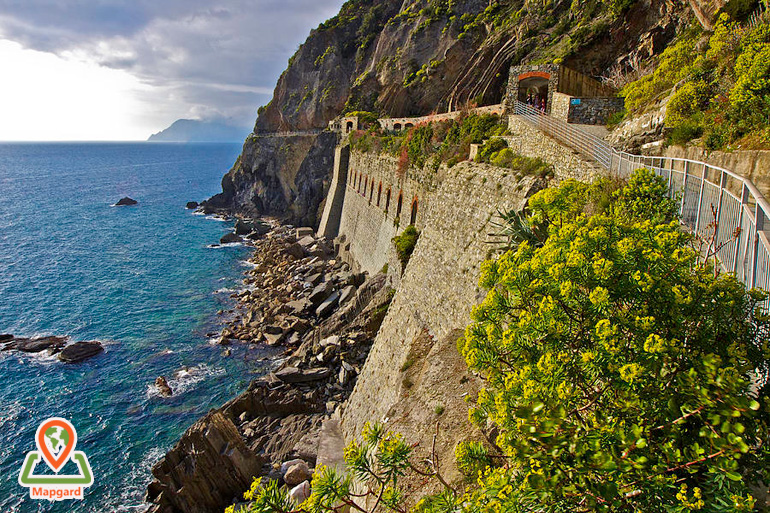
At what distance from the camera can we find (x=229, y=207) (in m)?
76.0

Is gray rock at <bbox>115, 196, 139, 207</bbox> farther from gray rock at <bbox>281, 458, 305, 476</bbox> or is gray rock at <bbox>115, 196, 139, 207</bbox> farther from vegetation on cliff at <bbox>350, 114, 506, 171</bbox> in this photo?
gray rock at <bbox>281, 458, 305, 476</bbox>

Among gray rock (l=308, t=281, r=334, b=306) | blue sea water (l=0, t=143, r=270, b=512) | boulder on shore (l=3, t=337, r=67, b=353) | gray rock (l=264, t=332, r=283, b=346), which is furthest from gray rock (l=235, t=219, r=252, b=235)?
gray rock (l=264, t=332, r=283, b=346)

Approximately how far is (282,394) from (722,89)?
21373mm

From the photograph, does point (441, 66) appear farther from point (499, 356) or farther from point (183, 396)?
point (499, 356)

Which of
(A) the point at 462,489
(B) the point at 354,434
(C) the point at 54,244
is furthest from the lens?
(C) the point at 54,244

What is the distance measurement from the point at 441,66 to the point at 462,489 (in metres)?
51.2

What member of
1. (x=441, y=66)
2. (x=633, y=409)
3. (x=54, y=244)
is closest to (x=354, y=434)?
(x=633, y=409)

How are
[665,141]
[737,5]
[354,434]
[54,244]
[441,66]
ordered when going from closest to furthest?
[665,141] → [737,5] → [354,434] → [441,66] → [54,244]

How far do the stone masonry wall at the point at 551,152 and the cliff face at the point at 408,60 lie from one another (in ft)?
46.1

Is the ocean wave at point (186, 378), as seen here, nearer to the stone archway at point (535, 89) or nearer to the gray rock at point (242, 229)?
the stone archway at point (535, 89)

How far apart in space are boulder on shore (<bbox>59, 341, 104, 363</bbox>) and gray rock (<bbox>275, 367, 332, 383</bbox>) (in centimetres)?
1497

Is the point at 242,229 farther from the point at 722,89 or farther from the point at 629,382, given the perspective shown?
the point at 629,382

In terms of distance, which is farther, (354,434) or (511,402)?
(354,434)

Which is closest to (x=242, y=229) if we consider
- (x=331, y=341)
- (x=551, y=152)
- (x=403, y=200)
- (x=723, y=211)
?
(x=403, y=200)
